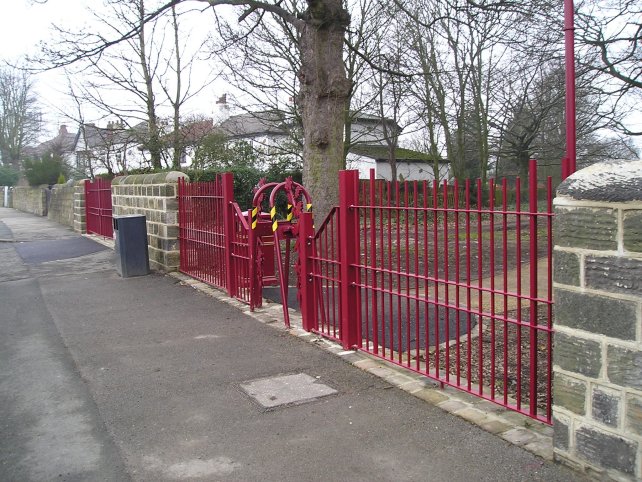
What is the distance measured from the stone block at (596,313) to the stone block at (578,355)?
7cm

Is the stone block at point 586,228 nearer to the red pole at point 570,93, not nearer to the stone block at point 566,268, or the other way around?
the stone block at point 566,268

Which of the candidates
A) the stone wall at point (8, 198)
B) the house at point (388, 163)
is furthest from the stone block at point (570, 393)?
the stone wall at point (8, 198)

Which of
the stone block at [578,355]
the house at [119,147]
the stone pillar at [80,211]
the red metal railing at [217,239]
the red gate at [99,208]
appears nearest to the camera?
the stone block at [578,355]

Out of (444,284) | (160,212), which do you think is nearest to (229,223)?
(160,212)

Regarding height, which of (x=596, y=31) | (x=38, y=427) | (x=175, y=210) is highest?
(x=596, y=31)

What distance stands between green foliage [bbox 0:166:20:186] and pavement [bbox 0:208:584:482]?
50511mm

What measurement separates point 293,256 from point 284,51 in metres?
8.44

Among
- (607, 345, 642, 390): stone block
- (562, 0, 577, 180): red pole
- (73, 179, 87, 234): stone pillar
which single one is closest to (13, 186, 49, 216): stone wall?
(73, 179, 87, 234): stone pillar

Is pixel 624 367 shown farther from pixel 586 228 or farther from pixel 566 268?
pixel 586 228

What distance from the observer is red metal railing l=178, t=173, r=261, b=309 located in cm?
830

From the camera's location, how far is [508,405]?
419 cm

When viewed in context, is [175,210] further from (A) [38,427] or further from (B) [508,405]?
(B) [508,405]

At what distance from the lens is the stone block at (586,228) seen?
10.0ft

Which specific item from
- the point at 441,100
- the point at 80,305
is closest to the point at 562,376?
the point at 80,305
